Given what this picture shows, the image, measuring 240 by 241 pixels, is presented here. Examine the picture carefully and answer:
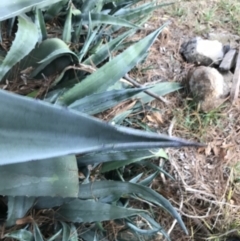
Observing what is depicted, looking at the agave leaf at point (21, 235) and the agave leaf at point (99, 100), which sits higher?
the agave leaf at point (99, 100)

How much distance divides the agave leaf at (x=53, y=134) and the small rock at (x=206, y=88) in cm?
81

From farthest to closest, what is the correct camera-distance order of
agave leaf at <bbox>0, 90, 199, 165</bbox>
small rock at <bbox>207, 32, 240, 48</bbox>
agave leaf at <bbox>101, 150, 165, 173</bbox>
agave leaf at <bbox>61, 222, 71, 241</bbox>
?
small rock at <bbox>207, 32, 240, 48</bbox> → agave leaf at <bbox>101, 150, 165, 173</bbox> → agave leaf at <bbox>61, 222, 71, 241</bbox> → agave leaf at <bbox>0, 90, 199, 165</bbox>

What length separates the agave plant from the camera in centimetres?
69

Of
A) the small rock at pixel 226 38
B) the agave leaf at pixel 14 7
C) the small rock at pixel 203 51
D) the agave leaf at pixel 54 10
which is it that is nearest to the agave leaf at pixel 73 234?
the agave leaf at pixel 14 7

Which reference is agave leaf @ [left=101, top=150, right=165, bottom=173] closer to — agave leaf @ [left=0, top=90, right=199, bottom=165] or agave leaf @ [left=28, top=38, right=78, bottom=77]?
agave leaf @ [left=28, top=38, right=78, bottom=77]

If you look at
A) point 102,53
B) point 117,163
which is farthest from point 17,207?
point 102,53

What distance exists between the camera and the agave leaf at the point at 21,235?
984 mm

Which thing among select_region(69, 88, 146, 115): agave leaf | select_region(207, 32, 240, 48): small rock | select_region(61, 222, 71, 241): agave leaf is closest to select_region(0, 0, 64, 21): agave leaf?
select_region(69, 88, 146, 115): agave leaf

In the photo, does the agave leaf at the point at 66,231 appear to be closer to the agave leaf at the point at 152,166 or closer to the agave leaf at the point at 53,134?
the agave leaf at the point at 152,166

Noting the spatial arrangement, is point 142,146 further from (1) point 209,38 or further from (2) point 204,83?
(1) point 209,38

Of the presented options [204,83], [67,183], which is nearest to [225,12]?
[204,83]

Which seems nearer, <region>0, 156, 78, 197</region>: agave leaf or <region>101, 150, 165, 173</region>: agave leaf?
<region>0, 156, 78, 197</region>: agave leaf

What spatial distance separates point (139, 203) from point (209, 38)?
0.65m

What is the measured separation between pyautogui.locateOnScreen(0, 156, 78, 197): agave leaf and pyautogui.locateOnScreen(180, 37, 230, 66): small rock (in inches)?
27.2
